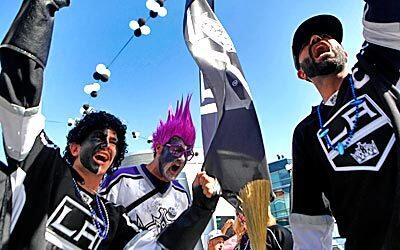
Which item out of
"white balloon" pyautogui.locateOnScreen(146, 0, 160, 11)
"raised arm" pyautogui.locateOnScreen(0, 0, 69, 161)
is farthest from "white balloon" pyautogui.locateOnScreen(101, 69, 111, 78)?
"raised arm" pyautogui.locateOnScreen(0, 0, 69, 161)

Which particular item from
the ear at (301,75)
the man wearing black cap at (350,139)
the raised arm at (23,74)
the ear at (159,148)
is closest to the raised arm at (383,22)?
the man wearing black cap at (350,139)

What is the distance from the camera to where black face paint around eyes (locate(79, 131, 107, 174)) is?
7.84 ft

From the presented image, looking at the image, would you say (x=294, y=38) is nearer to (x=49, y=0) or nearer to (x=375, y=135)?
(x=375, y=135)

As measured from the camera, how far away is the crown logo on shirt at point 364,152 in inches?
68.8

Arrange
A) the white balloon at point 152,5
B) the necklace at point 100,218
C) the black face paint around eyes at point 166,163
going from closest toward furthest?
the necklace at point 100,218
the black face paint around eyes at point 166,163
the white balloon at point 152,5

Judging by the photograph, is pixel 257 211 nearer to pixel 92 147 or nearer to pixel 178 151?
pixel 92 147

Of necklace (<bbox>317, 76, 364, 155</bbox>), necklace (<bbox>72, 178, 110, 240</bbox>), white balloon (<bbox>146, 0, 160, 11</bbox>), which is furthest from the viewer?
white balloon (<bbox>146, 0, 160, 11</bbox>)

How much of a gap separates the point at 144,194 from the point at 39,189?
5.10 ft

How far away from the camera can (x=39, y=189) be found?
1664 mm

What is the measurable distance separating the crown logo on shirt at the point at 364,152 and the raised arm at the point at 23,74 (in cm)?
129

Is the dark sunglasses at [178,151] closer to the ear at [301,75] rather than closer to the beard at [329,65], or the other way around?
the ear at [301,75]

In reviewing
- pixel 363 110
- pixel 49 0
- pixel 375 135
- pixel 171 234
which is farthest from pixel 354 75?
pixel 49 0

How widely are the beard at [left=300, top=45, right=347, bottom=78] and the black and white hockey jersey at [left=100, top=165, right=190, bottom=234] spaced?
1.48m

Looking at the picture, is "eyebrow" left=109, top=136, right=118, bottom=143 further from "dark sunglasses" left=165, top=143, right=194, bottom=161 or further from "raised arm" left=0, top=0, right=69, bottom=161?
"raised arm" left=0, top=0, right=69, bottom=161
